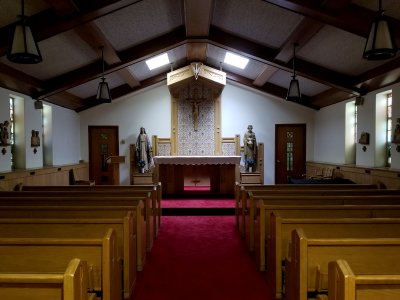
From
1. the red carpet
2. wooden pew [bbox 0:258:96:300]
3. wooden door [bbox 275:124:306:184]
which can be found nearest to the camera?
wooden pew [bbox 0:258:96:300]

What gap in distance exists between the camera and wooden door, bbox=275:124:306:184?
901 centimetres

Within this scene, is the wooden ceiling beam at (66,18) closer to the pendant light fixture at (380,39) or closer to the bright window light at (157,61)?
the pendant light fixture at (380,39)

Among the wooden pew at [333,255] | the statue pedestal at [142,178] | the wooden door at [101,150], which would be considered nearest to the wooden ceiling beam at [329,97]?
the statue pedestal at [142,178]

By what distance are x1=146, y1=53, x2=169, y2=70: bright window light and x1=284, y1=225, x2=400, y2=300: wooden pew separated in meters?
6.25

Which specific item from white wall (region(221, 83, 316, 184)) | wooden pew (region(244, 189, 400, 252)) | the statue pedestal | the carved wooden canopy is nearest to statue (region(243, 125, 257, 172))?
white wall (region(221, 83, 316, 184))

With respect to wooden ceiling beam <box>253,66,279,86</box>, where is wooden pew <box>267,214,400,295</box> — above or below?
below

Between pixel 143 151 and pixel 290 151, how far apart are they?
3.98m

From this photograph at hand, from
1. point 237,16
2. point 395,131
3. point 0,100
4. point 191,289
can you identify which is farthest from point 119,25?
point 395,131

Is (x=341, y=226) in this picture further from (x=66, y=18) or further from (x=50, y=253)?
(x=66, y=18)

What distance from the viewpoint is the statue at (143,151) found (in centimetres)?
826

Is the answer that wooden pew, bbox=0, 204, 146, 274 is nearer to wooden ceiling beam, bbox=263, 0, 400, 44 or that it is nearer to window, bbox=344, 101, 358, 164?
wooden ceiling beam, bbox=263, 0, 400, 44

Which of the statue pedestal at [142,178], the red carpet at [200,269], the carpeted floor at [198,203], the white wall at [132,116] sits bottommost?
the red carpet at [200,269]

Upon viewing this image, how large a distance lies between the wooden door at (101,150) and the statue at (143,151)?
928 mm

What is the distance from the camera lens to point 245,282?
296 cm
